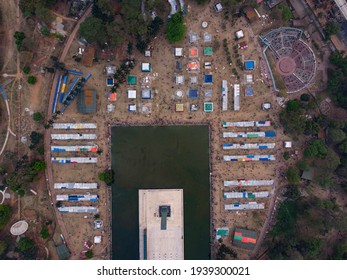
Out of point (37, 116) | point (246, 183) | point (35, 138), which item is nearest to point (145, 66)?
point (37, 116)

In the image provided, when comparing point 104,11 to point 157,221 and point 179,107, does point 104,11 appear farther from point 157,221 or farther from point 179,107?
point 157,221

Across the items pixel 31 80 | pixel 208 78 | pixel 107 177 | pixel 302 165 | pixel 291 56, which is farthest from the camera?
pixel 291 56

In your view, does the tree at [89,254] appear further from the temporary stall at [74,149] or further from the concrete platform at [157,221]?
the temporary stall at [74,149]

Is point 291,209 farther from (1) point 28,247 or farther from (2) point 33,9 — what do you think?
(2) point 33,9

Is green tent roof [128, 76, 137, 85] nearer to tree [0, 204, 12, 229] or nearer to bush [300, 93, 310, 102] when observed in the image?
tree [0, 204, 12, 229]

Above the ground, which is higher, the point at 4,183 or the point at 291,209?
the point at 4,183

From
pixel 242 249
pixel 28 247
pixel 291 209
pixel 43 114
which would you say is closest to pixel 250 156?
pixel 291 209
